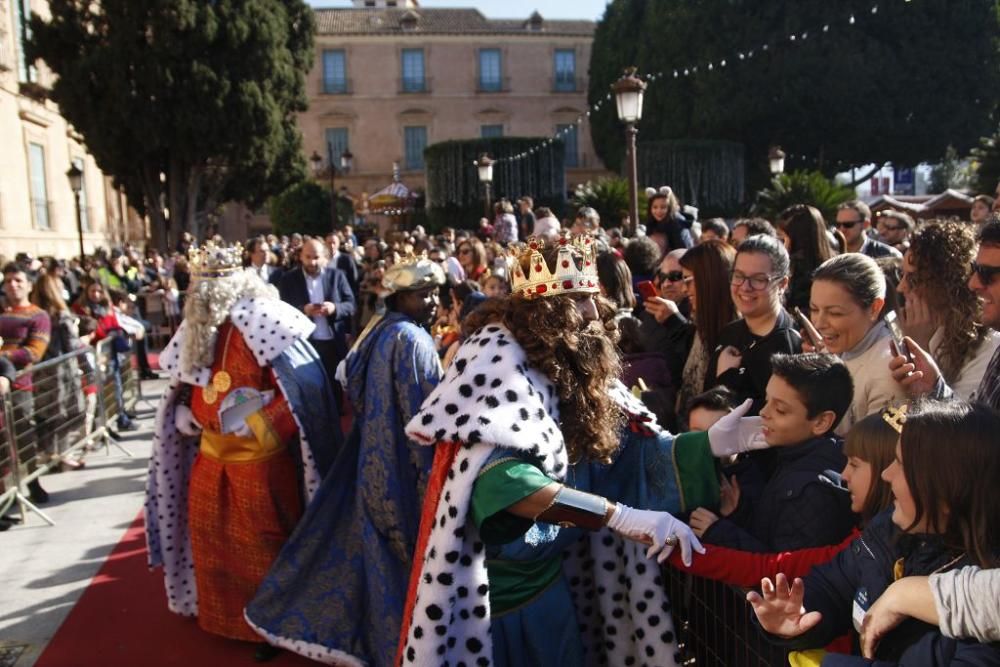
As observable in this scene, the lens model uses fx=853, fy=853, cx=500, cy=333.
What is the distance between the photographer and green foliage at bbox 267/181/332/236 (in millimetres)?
34969

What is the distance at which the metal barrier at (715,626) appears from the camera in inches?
92.8

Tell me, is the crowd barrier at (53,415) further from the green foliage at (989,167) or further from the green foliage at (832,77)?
the green foliage at (832,77)

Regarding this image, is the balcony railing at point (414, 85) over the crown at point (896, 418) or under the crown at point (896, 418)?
over

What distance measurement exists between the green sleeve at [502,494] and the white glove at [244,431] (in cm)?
225

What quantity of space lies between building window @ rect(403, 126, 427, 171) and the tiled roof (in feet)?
16.6

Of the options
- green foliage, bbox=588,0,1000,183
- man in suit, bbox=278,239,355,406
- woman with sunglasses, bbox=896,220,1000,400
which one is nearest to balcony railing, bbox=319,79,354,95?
green foliage, bbox=588,0,1000,183

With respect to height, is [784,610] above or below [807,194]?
below

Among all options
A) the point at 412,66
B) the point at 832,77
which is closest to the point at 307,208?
the point at 412,66

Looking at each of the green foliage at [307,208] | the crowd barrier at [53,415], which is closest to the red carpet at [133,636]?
the crowd barrier at [53,415]

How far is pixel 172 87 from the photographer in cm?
2372

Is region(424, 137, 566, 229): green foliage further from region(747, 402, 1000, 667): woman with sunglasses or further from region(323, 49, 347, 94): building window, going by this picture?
region(747, 402, 1000, 667): woman with sunglasses

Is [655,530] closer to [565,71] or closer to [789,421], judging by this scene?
[789,421]

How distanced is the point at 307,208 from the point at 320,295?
27962mm

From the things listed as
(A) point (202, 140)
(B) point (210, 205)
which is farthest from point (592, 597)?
(B) point (210, 205)
